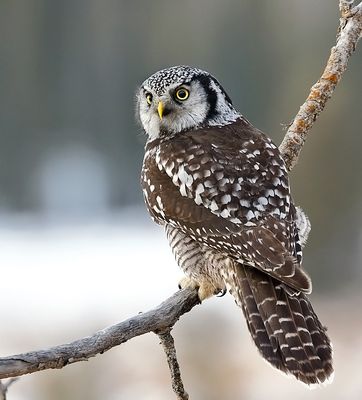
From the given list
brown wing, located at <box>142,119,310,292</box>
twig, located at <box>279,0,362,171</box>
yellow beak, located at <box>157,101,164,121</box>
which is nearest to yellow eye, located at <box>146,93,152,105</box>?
yellow beak, located at <box>157,101,164,121</box>

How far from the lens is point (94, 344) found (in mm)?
2820

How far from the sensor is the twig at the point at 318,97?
13.2 ft

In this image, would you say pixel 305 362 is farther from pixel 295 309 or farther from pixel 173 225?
pixel 173 225

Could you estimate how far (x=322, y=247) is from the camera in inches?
447

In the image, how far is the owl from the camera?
10.8ft

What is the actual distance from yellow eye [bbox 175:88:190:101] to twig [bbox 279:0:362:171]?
1.40ft

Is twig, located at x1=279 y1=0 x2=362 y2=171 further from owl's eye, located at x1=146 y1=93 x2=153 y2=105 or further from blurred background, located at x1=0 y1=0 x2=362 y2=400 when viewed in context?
blurred background, located at x1=0 y1=0 x2=362 y2=400

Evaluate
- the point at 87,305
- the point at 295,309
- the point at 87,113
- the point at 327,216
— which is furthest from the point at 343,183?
the point at 295,309

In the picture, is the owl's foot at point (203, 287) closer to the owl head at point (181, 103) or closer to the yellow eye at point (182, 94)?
the owl head at point (181, 103)

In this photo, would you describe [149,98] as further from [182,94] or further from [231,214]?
[231,214]

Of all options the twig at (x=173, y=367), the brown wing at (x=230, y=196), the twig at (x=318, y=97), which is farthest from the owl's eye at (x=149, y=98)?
the twig at (x=173, y=367)

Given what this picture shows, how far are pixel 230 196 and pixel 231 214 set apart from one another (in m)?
0.06

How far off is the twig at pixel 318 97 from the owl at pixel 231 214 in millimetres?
177

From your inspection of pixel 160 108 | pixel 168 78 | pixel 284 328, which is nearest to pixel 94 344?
pixel 284 328
